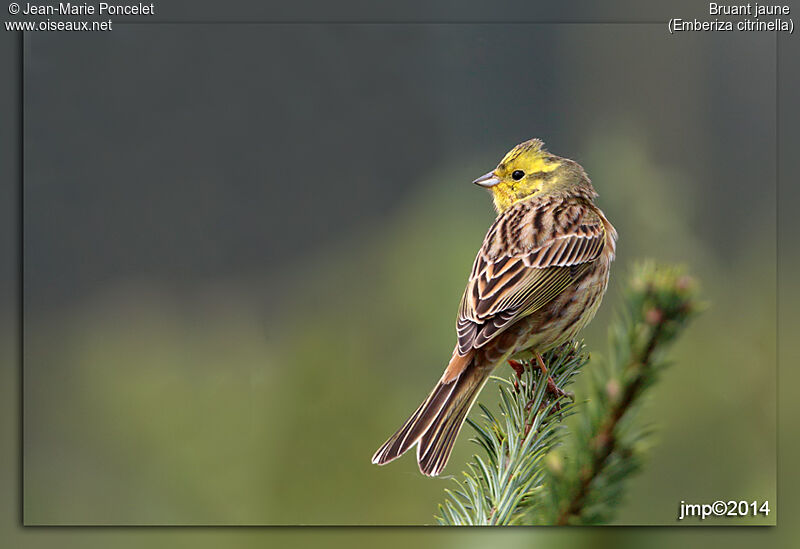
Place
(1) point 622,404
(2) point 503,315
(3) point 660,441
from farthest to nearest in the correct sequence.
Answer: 1. (3) point 660,441
2. (2) point 503,315
3. (1) point 622,404

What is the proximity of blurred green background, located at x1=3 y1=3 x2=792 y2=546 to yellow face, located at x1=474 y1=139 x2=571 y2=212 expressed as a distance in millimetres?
52

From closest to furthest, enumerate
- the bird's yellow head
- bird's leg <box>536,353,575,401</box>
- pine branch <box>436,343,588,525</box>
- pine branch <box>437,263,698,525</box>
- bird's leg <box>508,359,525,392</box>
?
pine branch <box>437,263,698,525</box> < pine branch <box>436,343,588,525</box> < bird's leg <box>536,353,575,401</box> < bird's leg <box>508,359,525,392</box> < the bird's yellow head

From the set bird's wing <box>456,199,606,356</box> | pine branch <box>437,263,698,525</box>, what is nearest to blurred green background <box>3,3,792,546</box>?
bird's wing <box>456,199,606,356</box>

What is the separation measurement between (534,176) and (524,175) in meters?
0.03

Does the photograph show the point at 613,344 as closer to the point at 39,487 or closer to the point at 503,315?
the point at 503,315

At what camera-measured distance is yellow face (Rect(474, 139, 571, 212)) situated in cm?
276

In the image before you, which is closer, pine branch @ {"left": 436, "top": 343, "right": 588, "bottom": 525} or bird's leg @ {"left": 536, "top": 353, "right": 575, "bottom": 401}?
pine branch @ {"left": 436, "top": 343, "right": 588, "bottom": 525}

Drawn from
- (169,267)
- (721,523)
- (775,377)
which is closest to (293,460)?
(169,267)

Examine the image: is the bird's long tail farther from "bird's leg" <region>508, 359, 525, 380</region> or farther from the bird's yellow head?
the bird's yellow head

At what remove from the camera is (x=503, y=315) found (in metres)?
2.40

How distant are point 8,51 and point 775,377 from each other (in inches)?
112

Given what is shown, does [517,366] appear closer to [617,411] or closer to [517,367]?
[517,367]

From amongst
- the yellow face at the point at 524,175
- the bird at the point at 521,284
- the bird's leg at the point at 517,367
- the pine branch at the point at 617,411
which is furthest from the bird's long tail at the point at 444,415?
the yellow face at the point at 524,175

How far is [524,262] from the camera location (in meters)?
2.54
